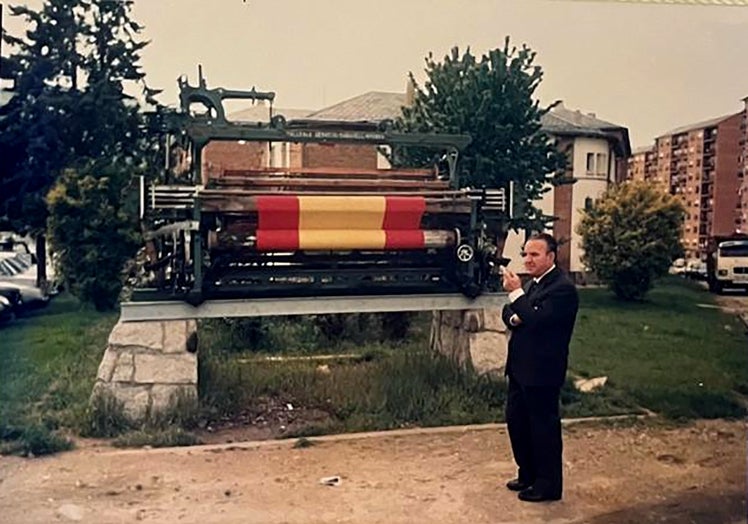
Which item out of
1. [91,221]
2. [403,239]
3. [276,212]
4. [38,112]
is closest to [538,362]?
[403,239]

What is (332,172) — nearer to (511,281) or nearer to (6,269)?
(511,281)

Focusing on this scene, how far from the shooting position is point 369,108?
8.23 ft

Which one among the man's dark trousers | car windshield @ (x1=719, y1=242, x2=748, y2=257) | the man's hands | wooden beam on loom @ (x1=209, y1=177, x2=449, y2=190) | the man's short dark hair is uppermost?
wooden beam on loom @ (x1=209, y1=177, x2=449, y2=190)

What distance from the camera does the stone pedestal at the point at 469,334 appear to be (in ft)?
8.59

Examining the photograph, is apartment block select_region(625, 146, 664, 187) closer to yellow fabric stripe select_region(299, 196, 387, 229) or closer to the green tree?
yellow fabric stripe select_region(299, 196, 387, 229)

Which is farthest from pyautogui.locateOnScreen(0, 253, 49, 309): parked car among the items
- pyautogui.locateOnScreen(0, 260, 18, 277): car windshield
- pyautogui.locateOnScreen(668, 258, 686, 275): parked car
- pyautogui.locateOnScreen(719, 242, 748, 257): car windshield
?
pyautogui.locateOnScreen(719, 242, 748, 257): car windshield

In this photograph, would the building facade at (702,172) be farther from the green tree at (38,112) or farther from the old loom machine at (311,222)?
the green tree at (38,112)

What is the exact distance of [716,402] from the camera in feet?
9.37

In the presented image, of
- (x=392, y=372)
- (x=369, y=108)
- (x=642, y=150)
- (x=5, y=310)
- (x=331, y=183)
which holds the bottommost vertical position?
(x=392, y=372)

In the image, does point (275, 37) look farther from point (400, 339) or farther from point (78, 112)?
point (400, 339)

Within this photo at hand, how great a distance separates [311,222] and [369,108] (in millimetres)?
408

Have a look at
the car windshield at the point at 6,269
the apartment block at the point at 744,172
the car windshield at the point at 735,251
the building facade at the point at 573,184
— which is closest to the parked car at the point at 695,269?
the car windshield at the point at 735,251

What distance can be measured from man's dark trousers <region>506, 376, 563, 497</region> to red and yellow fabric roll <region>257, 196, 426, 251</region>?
0.57 metres

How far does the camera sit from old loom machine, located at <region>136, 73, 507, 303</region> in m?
2.33
